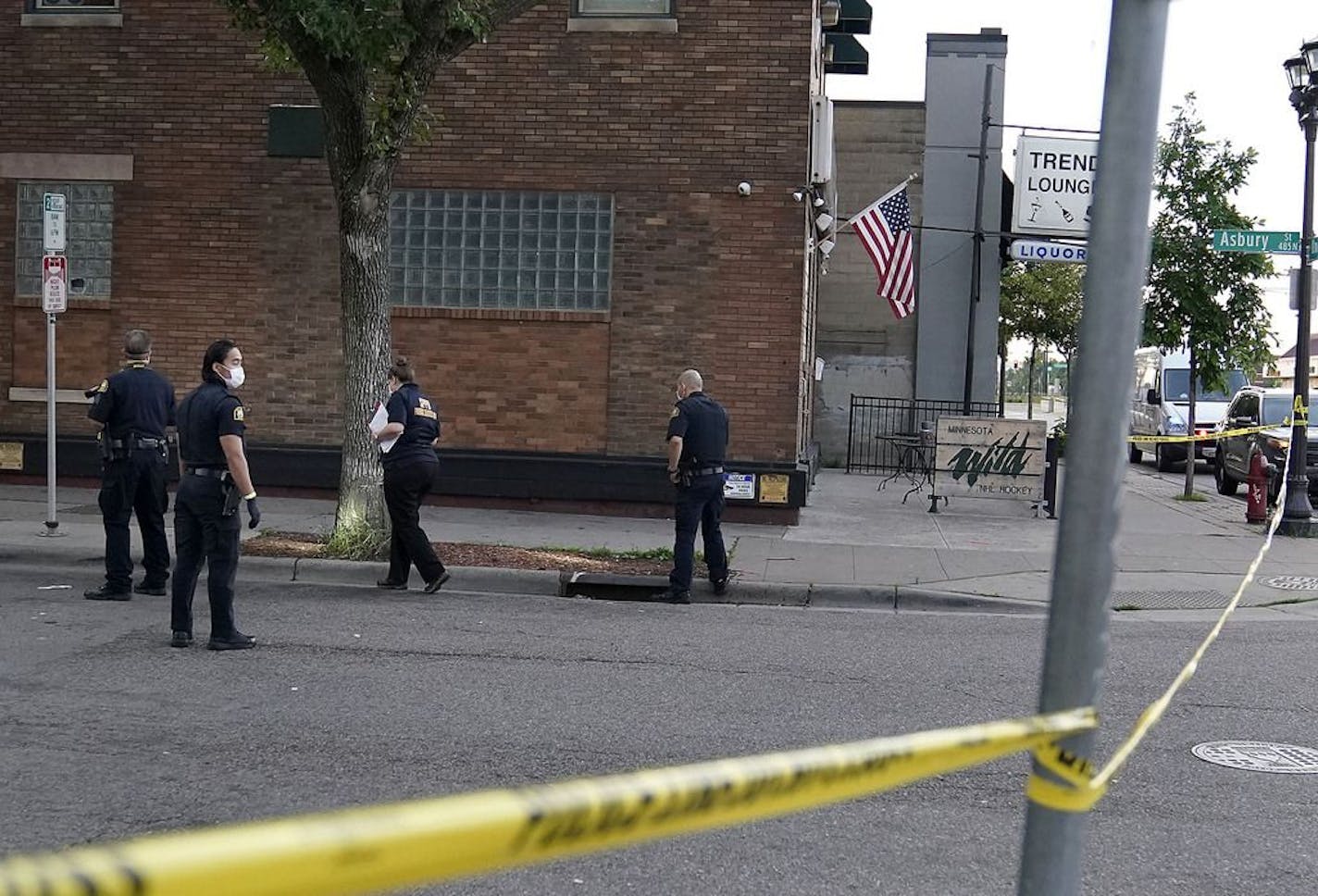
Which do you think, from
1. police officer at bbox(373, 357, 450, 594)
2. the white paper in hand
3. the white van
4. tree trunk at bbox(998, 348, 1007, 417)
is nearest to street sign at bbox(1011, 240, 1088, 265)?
tree trunk at bbox(998, 348, 1007, 417)

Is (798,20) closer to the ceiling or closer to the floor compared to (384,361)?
closer to the ceiling

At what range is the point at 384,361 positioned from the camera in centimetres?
1216

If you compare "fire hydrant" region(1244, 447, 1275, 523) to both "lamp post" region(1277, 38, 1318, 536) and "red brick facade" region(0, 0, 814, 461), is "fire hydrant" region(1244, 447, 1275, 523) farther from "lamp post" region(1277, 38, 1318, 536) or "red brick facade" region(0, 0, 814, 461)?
"red brick facade" region(0, 0, 814, 461)

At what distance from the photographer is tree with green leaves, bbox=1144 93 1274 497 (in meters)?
20.1

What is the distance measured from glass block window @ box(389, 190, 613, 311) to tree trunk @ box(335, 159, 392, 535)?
3.80 m

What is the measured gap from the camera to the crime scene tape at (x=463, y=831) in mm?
1274

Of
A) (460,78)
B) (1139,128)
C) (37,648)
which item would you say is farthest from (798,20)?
(1139,128)

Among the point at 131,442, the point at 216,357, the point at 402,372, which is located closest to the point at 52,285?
the point at 131,442

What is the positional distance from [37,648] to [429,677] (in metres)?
2.45

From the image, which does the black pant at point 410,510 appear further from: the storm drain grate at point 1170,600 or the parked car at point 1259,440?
the parked car at point 1259,440

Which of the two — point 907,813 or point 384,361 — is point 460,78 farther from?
point 907,813

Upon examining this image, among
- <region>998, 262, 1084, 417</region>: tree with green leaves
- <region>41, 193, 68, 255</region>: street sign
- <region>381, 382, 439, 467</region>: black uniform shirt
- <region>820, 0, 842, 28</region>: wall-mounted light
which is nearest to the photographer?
<region>381, 382, 439, 467</region>: black uniform shirt

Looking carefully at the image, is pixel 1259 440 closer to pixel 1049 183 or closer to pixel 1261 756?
pixel 1049 183

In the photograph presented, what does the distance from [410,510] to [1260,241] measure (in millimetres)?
10208
